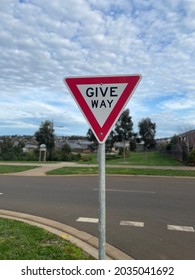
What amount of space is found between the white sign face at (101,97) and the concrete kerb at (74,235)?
2.61m

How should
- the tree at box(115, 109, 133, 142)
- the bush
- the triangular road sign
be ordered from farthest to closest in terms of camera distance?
the tree at box(115, 109, 133, 142) < the bush < the triangular road sign

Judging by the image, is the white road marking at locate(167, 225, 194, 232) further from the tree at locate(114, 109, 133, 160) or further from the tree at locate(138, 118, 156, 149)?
the tree at locate(138, 118, 156, 149)

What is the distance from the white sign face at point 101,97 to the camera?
11.0ft

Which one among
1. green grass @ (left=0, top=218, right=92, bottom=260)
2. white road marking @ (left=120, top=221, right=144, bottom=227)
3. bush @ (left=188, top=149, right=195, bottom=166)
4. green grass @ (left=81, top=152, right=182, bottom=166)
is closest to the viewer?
green grass @ (left=0, top=218, right=92, bottom=260)

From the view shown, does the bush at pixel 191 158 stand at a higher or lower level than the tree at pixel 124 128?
lower

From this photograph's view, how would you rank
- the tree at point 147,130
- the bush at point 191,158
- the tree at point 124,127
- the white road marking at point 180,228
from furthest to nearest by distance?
the tree at point 147,130, the tree at point 124,127, the bush at point 191,158, the white road marking at point 180,228

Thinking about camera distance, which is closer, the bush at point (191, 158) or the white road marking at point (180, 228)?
the white road marking at point (180, 228)

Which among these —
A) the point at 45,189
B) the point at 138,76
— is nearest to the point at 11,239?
the point at 138,76

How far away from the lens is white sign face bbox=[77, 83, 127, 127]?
3.35m

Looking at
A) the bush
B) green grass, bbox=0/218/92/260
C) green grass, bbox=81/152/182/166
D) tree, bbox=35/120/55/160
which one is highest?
tree, bbox=35/120/55/160

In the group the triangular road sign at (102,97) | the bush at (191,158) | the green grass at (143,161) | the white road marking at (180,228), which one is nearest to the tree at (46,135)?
the green grass at (143,161)

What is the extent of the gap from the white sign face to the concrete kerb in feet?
8.58

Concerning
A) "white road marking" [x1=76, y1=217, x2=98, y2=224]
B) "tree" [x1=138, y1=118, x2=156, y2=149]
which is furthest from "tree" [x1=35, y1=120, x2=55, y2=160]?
"white road marking" [x1=76, y1=217, x2=98, y2=224]

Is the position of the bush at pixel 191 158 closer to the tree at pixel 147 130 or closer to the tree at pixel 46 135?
the tree at pixel 46 135
